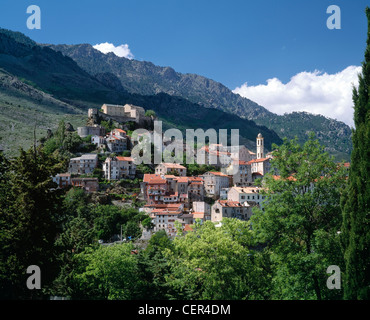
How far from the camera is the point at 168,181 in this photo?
91688mm

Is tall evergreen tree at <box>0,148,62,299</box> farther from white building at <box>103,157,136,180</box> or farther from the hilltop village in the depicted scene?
white building at <box>103,157,136,180</box>

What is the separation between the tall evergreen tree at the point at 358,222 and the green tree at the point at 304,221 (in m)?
2.47

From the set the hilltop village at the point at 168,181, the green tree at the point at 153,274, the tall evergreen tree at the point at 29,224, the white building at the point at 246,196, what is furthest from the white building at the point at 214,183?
the tall evergreen tree at the point at 29,224

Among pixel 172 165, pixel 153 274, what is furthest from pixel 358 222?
pixel 172 165

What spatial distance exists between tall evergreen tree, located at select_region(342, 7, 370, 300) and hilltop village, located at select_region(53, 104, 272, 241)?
5715cm

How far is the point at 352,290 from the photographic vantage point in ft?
47.1

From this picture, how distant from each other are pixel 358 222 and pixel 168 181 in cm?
7822

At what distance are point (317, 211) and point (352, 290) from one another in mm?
5033

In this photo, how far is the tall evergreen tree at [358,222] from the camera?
14.1m

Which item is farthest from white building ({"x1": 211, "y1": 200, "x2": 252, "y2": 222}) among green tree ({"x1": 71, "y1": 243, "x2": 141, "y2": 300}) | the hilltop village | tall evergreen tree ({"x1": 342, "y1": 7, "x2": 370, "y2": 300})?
tall evergreen tree ({"x1": 342, "y1": 7, "x2": 370, "y2": 300})

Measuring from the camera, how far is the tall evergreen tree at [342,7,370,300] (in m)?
14.1

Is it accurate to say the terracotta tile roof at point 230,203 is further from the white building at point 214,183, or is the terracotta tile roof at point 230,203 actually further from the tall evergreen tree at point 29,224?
the tall evergreen tree at point 29,224
